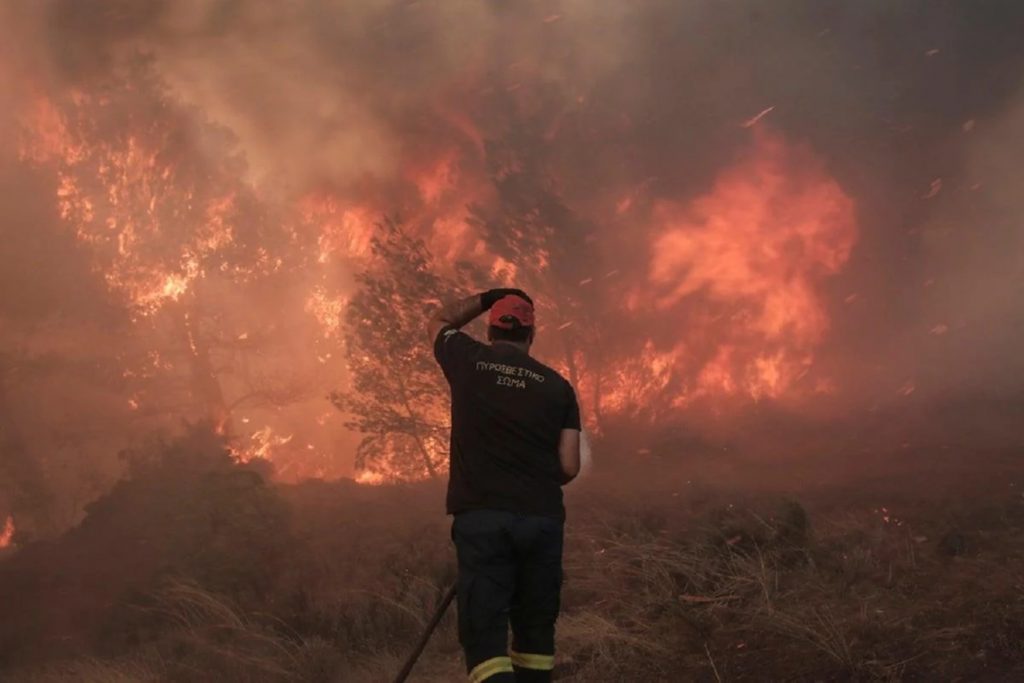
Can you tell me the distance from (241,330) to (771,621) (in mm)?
21753

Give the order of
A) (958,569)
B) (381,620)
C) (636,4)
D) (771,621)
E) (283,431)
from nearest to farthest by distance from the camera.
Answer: (771,621) → (958,569) → (381,620) → (636,4) → (283,431)

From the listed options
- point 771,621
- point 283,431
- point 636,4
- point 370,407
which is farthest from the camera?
point 283,431

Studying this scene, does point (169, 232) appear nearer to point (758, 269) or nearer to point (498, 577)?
point (758, 269)

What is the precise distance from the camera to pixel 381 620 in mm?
7414

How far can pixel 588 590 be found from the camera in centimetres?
708

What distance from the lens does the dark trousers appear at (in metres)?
3.59

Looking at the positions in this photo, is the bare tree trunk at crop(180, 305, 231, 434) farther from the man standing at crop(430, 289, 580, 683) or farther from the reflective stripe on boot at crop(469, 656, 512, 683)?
the reflective stripe on boot at crop(469, 656, 512, 683)

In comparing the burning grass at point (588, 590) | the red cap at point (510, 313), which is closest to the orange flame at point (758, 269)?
the burning grass at point (588, 590)

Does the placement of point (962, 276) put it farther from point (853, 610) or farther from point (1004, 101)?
point (853, 610)

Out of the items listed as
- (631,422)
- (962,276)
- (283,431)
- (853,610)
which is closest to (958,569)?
(853,610)

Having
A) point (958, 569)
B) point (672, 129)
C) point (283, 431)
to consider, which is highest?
point (672, 129)

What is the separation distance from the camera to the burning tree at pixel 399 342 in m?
16.9

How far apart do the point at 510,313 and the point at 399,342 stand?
1325 cm

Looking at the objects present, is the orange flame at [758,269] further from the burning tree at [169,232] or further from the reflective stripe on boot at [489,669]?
the reflective stripe on boot at [489,669]
